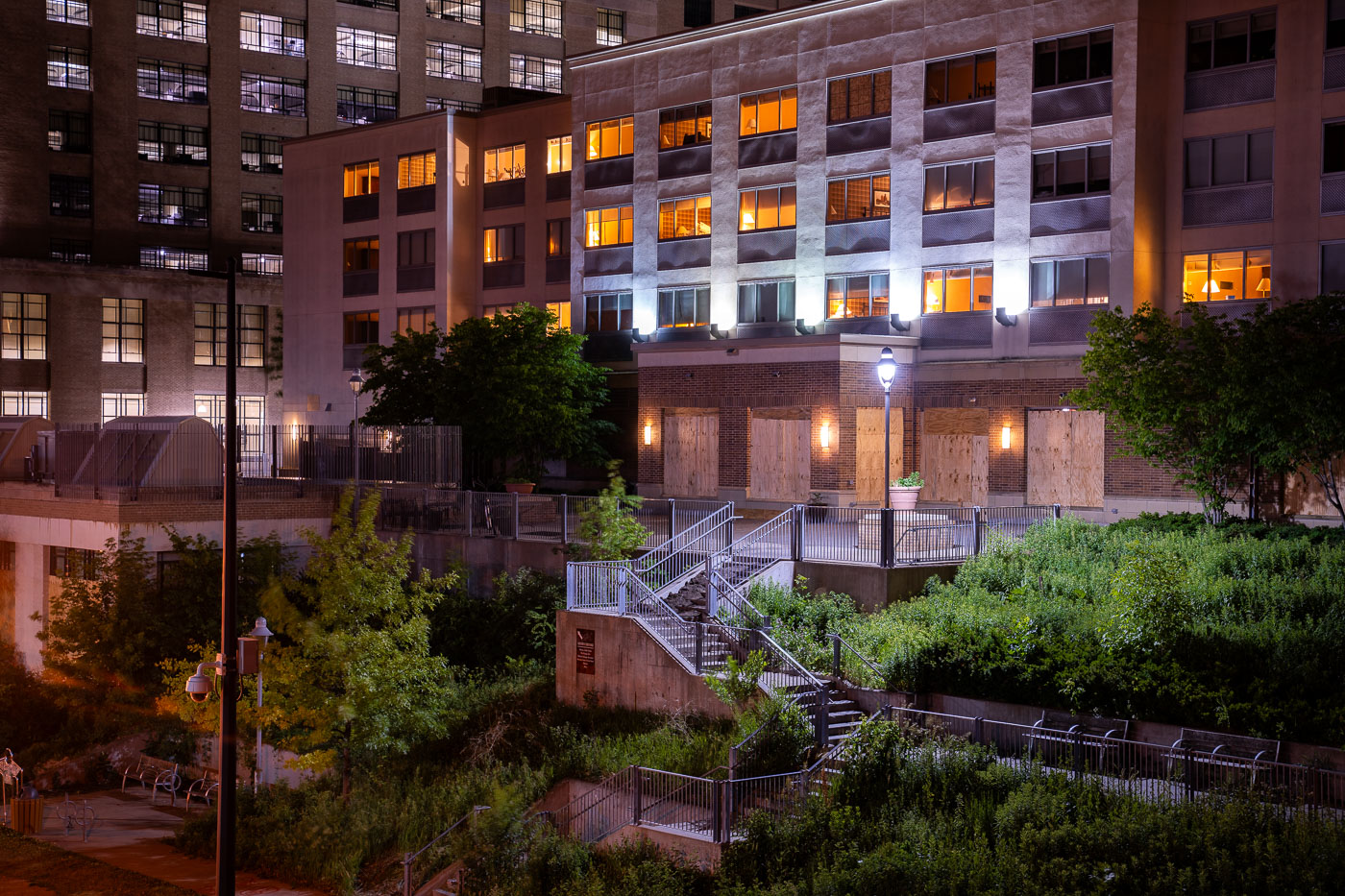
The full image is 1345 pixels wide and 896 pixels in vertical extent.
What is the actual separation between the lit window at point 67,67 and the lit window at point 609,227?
40.9m

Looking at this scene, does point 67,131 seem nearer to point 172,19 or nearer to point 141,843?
point 172,19

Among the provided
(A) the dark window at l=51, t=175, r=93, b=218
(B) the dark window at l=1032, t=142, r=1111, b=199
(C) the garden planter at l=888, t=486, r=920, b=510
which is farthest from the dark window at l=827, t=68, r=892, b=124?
(A) the dark window at l=51, t=175, r=93, b=218

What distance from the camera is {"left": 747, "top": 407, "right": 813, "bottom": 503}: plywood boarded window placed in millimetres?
42125

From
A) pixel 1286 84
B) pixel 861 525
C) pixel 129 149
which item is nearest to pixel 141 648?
pixel 861 525

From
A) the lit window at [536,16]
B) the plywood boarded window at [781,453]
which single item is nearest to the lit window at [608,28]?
the lit window at [536,16]

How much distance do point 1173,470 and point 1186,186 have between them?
30.2 feet

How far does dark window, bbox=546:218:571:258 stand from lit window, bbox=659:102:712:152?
6631 mm

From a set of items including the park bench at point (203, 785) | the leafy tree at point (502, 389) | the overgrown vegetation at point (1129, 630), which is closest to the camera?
the overgrown vegetation at point (1129, 630)

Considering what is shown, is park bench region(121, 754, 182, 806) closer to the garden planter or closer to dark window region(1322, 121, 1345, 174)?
the garden planter

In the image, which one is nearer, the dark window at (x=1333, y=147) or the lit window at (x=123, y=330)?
the dark window at (x=1333, y=147)

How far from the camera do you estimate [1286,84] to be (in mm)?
37406

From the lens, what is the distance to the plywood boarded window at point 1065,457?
129ft

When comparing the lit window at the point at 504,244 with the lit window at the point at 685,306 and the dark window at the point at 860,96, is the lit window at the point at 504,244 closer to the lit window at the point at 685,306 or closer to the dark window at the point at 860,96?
the lit window at the point at 685,306

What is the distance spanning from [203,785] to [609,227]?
2895 centimetres
